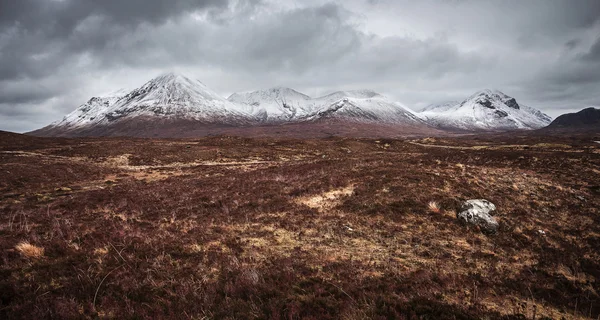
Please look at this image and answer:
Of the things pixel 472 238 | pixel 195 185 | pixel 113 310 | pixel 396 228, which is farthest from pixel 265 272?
pixel 195 185

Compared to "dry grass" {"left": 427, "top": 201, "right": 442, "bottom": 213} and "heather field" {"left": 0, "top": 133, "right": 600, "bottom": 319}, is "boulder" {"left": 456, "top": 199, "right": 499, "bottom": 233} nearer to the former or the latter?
"heather field" {"left": 0, "top": 133, "right": 600, "bottom": 319}

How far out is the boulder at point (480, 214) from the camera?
39.2 feet

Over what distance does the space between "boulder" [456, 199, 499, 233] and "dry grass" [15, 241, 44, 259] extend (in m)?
17.4

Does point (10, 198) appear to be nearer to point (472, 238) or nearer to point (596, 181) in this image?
point (472, 238)

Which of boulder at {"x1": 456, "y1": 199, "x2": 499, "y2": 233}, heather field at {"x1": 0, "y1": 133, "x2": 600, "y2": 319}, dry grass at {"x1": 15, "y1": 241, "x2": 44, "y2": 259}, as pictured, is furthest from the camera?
boulder at {"x1": 456, "y1": 199, "x2": 499, "y2": 233}

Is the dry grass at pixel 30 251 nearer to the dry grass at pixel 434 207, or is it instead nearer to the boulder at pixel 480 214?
the dry grass at pixel 434 207

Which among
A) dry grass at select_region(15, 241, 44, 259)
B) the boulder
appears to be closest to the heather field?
dry grass at select_region(15, 241, 44, 259)

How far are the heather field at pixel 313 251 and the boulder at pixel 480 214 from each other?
1.40ft

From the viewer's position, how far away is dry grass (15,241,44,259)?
9.00 meters

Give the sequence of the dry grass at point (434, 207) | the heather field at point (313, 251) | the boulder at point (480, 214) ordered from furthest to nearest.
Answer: the dry grass at point (434, 207)
the boulder at point (480, 214)
the heather field at point (313, 251)

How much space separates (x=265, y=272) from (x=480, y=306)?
5.87m

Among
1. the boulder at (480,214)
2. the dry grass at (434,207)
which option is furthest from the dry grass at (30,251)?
the boulder at (480,214)

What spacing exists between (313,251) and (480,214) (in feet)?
27.9

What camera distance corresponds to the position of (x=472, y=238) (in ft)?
37.0
